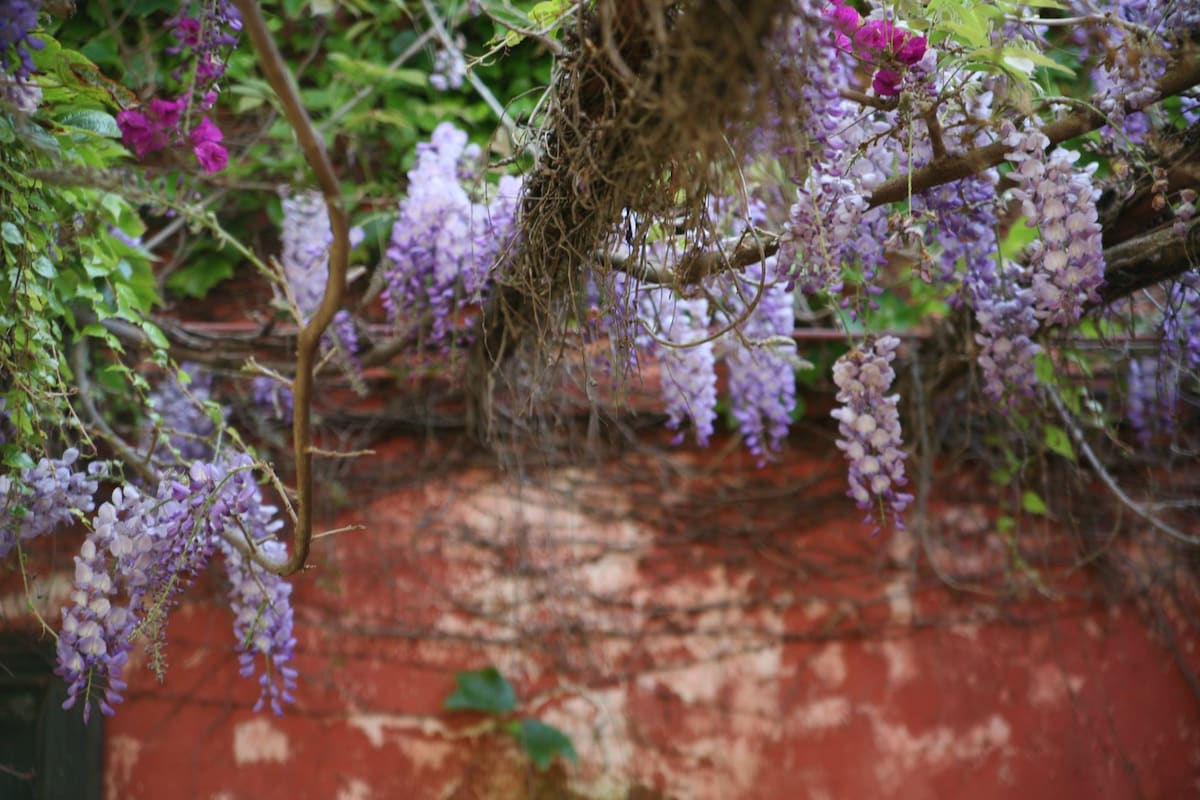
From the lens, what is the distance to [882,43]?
4.83 ft

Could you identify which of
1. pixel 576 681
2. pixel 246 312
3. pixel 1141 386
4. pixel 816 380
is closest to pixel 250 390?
pixel 246 312

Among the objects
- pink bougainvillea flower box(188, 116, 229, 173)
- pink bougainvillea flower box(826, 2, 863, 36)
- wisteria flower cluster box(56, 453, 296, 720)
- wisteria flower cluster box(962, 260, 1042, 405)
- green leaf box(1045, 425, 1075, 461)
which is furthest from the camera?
green leaf box(1045, 425, 1075, 461)

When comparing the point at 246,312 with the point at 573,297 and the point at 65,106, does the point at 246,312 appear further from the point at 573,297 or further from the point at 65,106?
the point at 573,297

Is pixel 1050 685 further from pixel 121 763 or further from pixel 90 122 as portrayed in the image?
pixel 90 122

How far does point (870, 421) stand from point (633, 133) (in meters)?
0.66

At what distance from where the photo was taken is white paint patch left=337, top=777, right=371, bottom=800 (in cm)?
264

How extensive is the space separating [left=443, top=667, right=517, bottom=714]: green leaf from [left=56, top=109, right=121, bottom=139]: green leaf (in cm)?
157

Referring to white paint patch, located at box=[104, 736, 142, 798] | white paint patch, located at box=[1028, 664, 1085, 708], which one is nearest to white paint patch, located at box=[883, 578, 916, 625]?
white paint patch, located at box=[1028, 664, 1085, 708]

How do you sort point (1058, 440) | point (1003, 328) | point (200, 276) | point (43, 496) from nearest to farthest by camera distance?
point (43, 496), point (1003, 328), point (1058, 440), point (200, 276)

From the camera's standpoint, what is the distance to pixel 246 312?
3.01 meters

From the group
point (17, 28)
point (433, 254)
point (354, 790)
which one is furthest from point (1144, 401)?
point (17, 28)

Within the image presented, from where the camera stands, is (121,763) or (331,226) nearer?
(331,226)

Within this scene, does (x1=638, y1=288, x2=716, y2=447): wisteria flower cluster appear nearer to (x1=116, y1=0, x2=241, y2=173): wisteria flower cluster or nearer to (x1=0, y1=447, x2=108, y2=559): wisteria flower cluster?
(x1=116, y1=0, x2=241, y2=173): wisteria flower cluster

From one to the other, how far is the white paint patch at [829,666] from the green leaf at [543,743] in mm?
676
